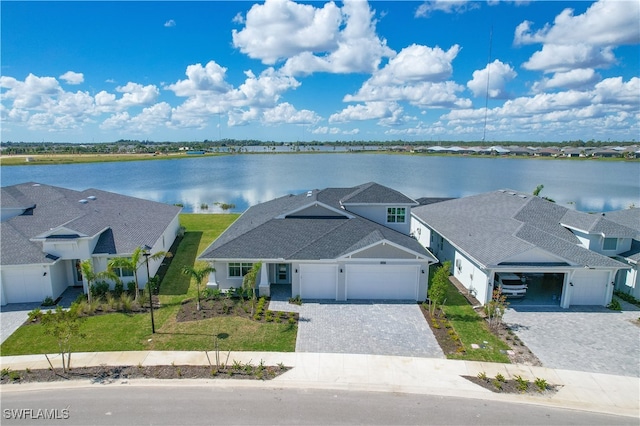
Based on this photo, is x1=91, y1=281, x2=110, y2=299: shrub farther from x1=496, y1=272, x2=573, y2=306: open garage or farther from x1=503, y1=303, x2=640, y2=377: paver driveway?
x1=496, y1=272, x2=573, y2=306: open garage

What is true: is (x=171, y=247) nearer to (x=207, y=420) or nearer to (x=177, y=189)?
(x=207, y=420)

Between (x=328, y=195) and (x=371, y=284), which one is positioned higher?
(x=328, y=195)

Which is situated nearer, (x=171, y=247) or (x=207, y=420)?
(x=207, y=420)

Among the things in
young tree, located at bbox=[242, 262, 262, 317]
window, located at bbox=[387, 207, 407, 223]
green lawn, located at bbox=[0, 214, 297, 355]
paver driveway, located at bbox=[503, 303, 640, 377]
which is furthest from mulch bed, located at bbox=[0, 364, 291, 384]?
window, located at bbox=[387, 207, 407, 223]

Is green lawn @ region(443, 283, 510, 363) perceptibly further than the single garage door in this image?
No

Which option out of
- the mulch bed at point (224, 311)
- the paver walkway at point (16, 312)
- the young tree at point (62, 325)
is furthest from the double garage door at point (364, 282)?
the paver walkway at point (16, 312)

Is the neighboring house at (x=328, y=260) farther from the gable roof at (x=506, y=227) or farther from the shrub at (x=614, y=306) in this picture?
the shrub at (x=614, y=306)

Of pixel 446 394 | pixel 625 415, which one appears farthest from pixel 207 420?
pixel 625 415
